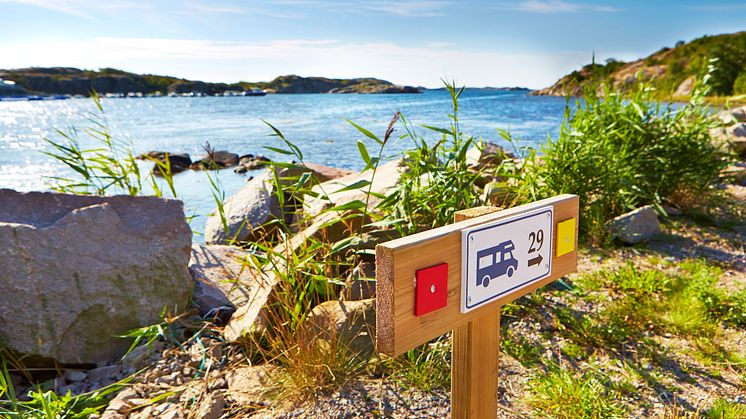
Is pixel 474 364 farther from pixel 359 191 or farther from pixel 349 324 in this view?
pixel 359 191

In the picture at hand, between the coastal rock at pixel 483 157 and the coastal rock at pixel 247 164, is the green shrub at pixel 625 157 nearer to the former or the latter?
the coastal rock at pixel 483 157

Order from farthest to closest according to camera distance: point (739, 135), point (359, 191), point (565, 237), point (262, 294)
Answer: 1. point (739, 135)
2. point (359, 191)
3. point (262, 294)
4. point (565, 237)

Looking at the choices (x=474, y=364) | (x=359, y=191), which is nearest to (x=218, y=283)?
(x=359, y=191)

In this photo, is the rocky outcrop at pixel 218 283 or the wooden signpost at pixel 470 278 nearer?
the wooden signpost at pixel 470 278

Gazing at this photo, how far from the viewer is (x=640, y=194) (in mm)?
4336

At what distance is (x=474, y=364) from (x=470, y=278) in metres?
0.29

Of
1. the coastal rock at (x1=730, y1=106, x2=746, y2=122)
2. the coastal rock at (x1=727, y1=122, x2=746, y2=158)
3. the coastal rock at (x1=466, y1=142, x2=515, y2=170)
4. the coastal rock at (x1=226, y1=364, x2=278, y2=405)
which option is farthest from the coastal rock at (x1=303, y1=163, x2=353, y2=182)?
the coastal rock at (x1=730, y1=106, x2=746, y2=122)

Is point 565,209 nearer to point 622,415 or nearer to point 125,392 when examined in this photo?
point 622,415

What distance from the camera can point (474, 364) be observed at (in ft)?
4.52

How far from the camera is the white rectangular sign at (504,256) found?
1.22 meters

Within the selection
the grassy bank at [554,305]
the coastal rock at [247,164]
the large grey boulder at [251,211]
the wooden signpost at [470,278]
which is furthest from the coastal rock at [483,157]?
the coastal rock at [247,164]

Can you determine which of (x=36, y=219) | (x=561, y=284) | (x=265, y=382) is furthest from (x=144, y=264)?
(x=561, y=284)

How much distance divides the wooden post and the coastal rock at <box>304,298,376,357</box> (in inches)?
36.8

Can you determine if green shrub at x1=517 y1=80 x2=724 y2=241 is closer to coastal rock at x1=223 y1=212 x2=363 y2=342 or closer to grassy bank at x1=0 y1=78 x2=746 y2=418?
grassy bank at x1=0 y1=78 x2=746 y2=418
